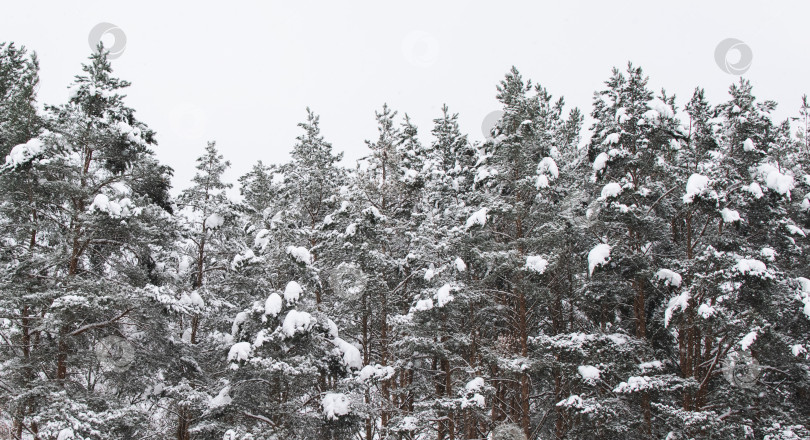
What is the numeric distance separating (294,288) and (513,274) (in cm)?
645

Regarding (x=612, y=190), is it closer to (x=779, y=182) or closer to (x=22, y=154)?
(x=779, y=182)

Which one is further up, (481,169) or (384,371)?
(481,169)

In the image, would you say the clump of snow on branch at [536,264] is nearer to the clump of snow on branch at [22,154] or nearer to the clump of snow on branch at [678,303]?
the clump of snow on branch at [678,303]

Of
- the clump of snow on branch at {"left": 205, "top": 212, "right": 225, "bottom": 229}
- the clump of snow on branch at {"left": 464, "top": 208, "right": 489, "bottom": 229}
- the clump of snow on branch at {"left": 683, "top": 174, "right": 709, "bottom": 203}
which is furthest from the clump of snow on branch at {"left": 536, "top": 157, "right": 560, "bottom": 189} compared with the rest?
the clump of snow on branch at {"left": 205, "top": 212, "right": 225, "bottom": 229}

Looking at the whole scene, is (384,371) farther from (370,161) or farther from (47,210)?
(47,210)

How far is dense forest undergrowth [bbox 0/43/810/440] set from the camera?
41.7 feet

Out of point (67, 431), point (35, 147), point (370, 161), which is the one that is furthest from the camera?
point (370, 161)

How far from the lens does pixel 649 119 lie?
47.0ft

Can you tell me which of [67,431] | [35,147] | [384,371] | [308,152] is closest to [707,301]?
[384,371]

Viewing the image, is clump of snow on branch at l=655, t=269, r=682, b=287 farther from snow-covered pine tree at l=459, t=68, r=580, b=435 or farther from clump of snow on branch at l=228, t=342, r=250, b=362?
clump of snow on branch at l=228, t=342, r=250, b=362

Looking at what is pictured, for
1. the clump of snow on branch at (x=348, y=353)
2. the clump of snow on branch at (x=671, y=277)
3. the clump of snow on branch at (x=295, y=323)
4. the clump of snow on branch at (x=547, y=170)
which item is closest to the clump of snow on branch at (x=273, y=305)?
the clump of snow on branch at (x=295, y=323)

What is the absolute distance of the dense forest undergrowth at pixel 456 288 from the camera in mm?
12695

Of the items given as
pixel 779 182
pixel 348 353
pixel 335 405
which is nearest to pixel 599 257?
pixel 779 182

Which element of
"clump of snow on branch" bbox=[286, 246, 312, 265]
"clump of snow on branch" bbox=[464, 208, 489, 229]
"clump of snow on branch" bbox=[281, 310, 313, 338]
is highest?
"clump of snow on branch" bbox=[464, 208, 489, 229]
